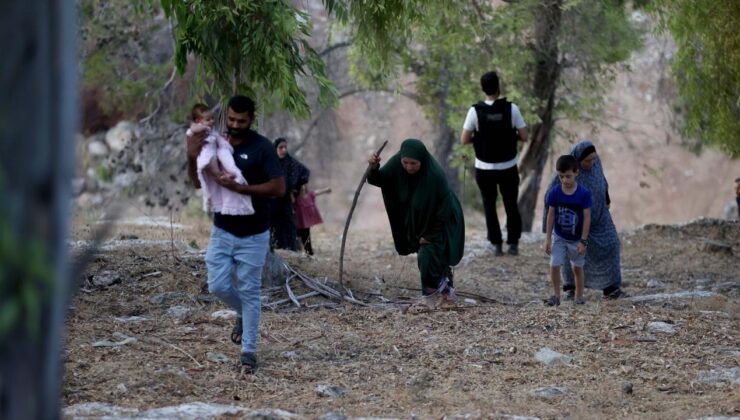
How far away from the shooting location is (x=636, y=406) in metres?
6.52

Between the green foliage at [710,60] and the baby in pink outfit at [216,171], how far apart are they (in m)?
6.71

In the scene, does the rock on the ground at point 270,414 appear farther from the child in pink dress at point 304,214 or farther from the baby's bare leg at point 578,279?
the child in pink dress at point 304,214

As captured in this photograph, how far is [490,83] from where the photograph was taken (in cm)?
1159

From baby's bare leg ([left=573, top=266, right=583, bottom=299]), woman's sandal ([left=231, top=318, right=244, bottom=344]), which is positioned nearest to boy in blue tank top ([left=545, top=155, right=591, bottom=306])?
baby's bare leg ([left=573, top=266, right=583, bottom=299])

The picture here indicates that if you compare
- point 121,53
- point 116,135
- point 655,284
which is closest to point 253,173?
point 655,284

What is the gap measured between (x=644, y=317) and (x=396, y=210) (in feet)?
7.03

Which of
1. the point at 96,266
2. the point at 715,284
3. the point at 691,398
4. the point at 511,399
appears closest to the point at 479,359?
the point at 511,399

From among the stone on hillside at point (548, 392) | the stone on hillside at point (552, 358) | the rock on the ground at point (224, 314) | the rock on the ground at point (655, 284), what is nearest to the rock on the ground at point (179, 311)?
the rock on the ground at point (224, 314)

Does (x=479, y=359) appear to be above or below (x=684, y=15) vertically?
below

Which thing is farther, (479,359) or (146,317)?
(146,317)

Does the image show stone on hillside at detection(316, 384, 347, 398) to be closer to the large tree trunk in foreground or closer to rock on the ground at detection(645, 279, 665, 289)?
the large tree trunk in foreground

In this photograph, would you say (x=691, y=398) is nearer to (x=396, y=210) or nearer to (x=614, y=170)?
(x=396, y=210)

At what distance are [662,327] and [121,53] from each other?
13.6 m

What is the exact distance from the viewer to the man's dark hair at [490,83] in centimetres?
1155
